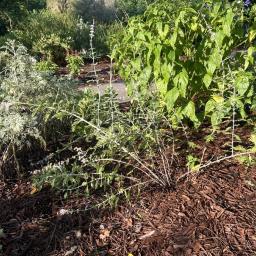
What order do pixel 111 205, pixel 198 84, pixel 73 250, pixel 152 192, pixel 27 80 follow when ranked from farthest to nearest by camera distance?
pixel 27 80
pixel 198 84
pixel 152 192
pixel 111 205
pixel 73 250

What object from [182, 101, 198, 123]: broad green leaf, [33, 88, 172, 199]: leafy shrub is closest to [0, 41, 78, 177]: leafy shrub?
[33, 88, 172, 199]: leafy shrub

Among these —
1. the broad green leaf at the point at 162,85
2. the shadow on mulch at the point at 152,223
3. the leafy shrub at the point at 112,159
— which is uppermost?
the broad green leaf at the point at 162,85

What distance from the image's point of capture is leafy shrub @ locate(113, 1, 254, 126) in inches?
132

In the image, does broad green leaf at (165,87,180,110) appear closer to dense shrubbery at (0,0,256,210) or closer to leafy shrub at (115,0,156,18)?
dense shrubbery at (0,0,256,210)

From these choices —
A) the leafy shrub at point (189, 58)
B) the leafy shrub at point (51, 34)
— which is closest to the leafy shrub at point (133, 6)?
the leafy shrub at point (51, 34)

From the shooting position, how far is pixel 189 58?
12.5ft

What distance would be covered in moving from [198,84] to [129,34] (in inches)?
29.7

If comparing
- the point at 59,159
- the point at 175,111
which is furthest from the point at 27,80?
the point at 175,111

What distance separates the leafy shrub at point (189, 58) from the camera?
3348mm

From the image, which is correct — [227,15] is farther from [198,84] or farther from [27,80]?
[27,80]

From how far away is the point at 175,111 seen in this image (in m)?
3.66

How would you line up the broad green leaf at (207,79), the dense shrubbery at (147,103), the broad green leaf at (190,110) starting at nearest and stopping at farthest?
the dense shrubbery at (147,103), the broad green leaf at (207,79), the broad green leaf at (190,110)

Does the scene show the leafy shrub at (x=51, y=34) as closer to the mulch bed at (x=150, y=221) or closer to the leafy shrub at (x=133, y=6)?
the leafy shrub at (x=133, y=6)

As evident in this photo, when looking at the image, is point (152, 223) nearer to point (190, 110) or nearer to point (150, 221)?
point (150, 221)
